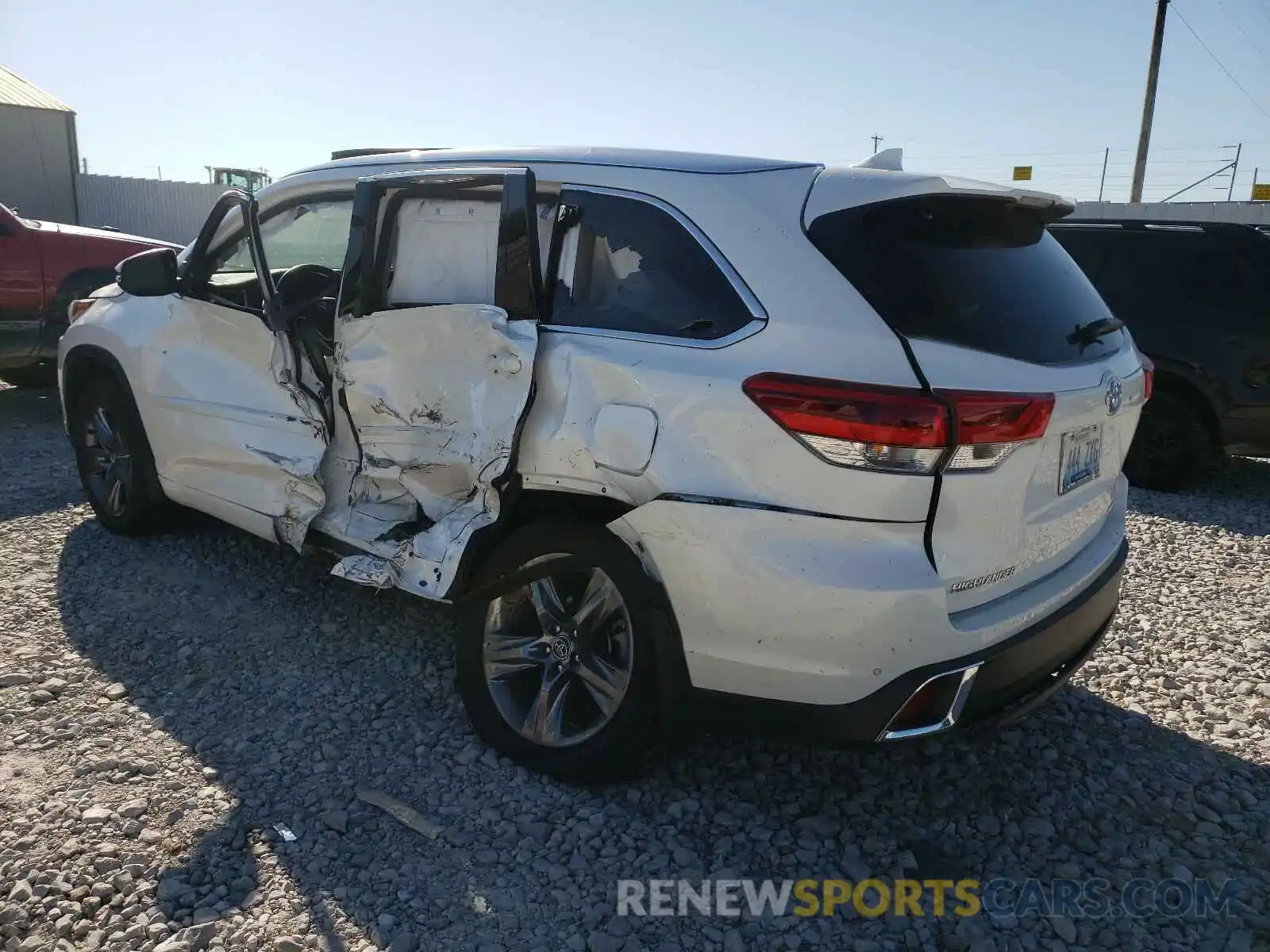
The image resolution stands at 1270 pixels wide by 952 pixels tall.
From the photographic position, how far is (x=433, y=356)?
10.1ft

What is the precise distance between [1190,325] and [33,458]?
7850 mm

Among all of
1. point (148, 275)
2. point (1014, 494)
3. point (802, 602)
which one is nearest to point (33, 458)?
point (148, 275)

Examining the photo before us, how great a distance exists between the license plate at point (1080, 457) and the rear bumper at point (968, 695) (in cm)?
35

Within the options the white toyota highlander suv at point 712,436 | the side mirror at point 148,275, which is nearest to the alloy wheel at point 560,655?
the white toyota highlander suv at point 712,436

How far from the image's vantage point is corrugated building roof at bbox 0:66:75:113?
22328mm

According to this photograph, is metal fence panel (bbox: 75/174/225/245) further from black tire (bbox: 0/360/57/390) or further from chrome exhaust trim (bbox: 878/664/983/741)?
chrome exhaust trim (bbox: 878/664/983/741)

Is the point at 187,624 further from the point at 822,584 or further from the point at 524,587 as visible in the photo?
the point at 822,584

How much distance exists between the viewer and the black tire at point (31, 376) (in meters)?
8.22

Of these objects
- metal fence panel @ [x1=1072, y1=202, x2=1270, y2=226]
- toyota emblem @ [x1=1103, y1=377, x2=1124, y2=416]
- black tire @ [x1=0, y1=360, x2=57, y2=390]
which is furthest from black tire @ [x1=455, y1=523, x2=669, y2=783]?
metal fence panel @ [x1=1072, y1=202, x2=1270, y2=226]

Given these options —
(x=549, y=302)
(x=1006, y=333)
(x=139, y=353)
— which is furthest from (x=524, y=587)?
(x=139, y=353)

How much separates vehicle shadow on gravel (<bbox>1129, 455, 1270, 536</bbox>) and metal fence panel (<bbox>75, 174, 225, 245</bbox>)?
76.9ft

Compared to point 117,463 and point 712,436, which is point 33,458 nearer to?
point 117,463

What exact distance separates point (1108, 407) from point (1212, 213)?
2162 centimetres

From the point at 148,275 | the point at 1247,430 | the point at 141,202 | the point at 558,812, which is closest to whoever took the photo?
the point at 558,812
